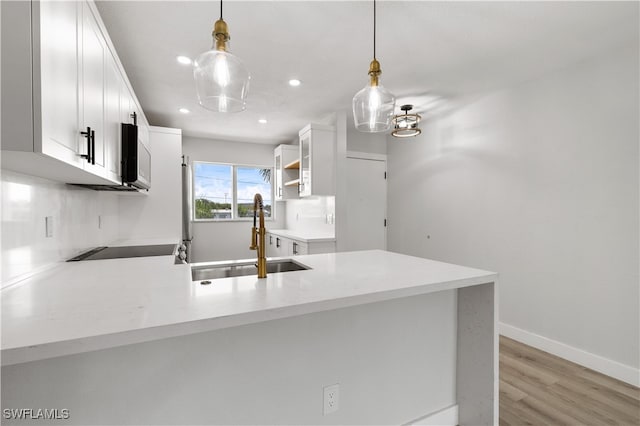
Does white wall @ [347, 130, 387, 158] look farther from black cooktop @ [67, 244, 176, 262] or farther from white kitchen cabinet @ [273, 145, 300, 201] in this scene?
black cooktop @ [67, 244, 176, 262]

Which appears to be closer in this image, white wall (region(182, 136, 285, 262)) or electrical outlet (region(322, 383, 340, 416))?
electrical outlet (region(322, 383, 340, 416))

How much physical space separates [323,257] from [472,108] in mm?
2655

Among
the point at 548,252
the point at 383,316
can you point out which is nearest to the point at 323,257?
the point at 383,316

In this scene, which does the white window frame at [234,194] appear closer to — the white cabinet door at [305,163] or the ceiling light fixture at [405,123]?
the white cabinet door at [305,163]

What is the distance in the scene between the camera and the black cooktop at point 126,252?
6.84 feet

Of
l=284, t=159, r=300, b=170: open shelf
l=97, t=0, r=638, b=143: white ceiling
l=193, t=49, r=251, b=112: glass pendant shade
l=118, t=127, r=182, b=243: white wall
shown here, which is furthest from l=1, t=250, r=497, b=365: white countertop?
l=284, t=159, r=300, b=170: open shelf

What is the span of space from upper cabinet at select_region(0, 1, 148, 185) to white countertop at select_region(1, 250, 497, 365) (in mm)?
519

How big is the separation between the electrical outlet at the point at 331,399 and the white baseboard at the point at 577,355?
7.55 ft

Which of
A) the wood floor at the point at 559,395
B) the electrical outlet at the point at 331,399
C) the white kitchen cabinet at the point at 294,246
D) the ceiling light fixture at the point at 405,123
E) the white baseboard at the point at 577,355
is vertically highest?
the ceiling light fixture at the point at 405,123

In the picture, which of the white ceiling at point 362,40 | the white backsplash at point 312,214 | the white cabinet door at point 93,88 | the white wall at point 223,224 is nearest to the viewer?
the white cabinet door at point 93,88

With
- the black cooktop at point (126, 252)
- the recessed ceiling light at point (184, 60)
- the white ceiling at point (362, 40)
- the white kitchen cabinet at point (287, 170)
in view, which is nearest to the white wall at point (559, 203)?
the white ceiling at point (362, 40)

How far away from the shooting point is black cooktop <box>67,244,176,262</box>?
2.08 metres

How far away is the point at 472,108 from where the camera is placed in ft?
10.7

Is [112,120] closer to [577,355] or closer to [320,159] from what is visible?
[320,159]
